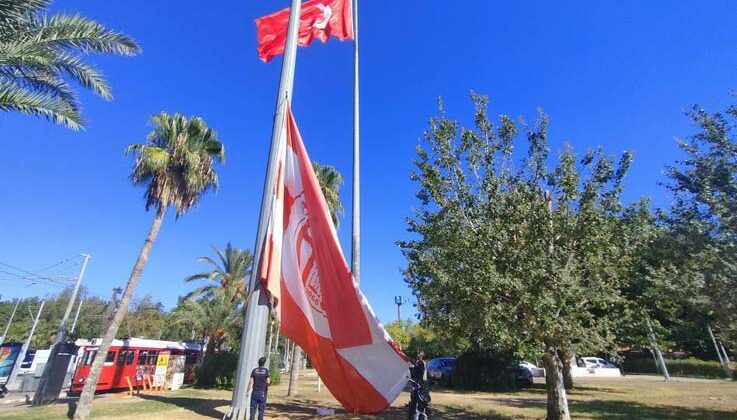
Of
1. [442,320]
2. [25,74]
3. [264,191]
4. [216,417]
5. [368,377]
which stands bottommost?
[216,417]

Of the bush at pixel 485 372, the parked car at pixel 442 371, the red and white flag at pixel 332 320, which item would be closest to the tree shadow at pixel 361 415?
the red and white flag at pixel 332 320

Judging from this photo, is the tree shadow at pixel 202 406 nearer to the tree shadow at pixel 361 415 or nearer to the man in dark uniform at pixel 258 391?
the tree shadow at pixel 361 415

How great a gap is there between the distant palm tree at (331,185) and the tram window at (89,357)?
617 inches

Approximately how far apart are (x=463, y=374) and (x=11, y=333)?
248 ft

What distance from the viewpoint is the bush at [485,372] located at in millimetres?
26266

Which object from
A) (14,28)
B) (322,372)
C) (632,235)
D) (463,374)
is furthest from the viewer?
(463,374)

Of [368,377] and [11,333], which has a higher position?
[11,333]

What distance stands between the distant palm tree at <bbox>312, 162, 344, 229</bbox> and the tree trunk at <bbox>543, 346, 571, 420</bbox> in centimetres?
1831

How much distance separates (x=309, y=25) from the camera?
14328 millimetres

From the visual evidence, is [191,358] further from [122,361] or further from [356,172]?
[356,172]

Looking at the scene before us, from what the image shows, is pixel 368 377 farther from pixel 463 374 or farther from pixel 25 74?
pixel 463 374

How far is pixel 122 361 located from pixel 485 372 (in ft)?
72.2

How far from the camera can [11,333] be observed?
220 feet

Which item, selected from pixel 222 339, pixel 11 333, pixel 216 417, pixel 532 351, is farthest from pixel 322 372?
pixel 11 333
